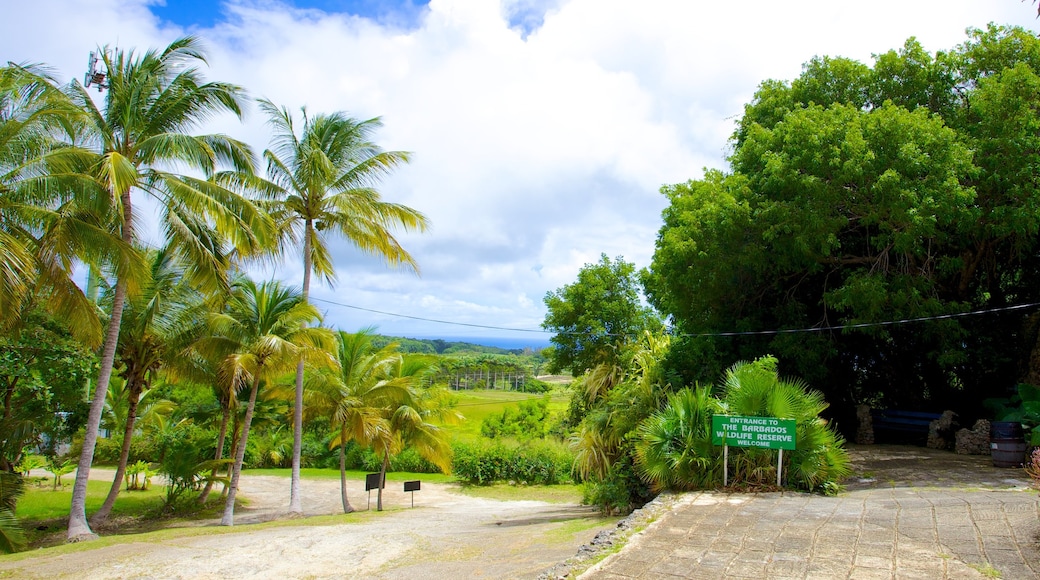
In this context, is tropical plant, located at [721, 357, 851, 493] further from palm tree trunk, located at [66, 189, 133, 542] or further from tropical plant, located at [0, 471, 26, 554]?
tropical plant, located at [0, 471, 26, 554]

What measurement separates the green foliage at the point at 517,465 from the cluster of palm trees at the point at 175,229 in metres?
7.09

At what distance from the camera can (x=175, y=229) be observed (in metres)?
12.4

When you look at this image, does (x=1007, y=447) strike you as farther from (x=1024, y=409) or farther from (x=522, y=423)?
(x=522, y=423)

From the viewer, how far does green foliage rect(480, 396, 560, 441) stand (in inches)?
1324

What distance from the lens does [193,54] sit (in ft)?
43.5

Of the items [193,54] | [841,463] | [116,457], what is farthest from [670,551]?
[116,457]

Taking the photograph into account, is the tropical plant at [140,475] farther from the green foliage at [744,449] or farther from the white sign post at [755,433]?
the white sign post at [755,433]

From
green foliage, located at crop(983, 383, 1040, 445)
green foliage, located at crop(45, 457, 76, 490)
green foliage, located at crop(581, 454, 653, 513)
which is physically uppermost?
green foliage, located at crop(983, 383, 1040, 445)

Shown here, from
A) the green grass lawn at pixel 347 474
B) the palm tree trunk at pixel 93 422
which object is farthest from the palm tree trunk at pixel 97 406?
the green grass lawn at pixel 347 474

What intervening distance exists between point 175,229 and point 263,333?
13.5 feet

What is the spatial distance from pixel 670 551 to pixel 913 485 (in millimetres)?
5390

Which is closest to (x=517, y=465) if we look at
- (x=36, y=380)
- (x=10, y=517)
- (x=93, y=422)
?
(x=93, y=422)

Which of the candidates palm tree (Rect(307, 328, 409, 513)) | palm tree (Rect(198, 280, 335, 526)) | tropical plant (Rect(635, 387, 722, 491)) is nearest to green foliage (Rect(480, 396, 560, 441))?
palm tree (Rect(307, 328, 409, 513))

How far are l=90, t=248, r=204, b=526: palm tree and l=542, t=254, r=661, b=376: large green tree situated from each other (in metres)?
11.7
